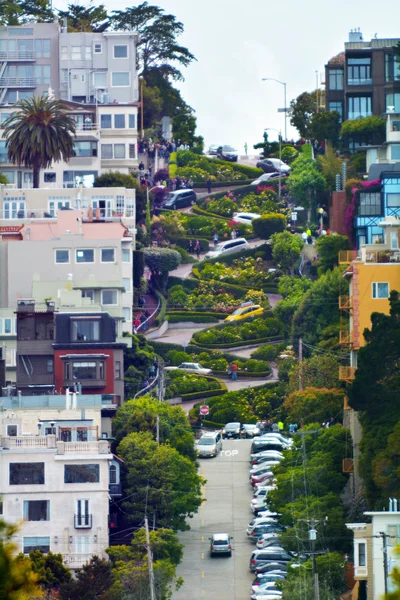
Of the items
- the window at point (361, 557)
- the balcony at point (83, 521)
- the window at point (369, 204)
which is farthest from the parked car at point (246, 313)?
the window at point (361, 557)

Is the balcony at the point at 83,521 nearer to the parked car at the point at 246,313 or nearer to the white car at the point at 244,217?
the parked car at the point at 246,313

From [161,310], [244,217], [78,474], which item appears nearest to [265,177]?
[244,217]

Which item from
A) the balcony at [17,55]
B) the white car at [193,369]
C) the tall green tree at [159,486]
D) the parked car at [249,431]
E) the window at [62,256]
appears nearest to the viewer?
the tall green tree at [159,486]

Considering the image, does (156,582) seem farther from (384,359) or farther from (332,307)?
(332,307)


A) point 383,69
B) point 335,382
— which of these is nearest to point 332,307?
point 335,382

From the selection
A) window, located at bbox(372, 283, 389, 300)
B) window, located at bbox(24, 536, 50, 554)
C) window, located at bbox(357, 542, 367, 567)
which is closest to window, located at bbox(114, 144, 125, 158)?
window, located at bbox(372, 283, 389, 300)

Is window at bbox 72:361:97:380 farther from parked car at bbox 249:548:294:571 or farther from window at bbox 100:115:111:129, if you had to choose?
window at bbox 100:115:111:129

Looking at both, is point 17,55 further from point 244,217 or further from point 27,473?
point 27,473
